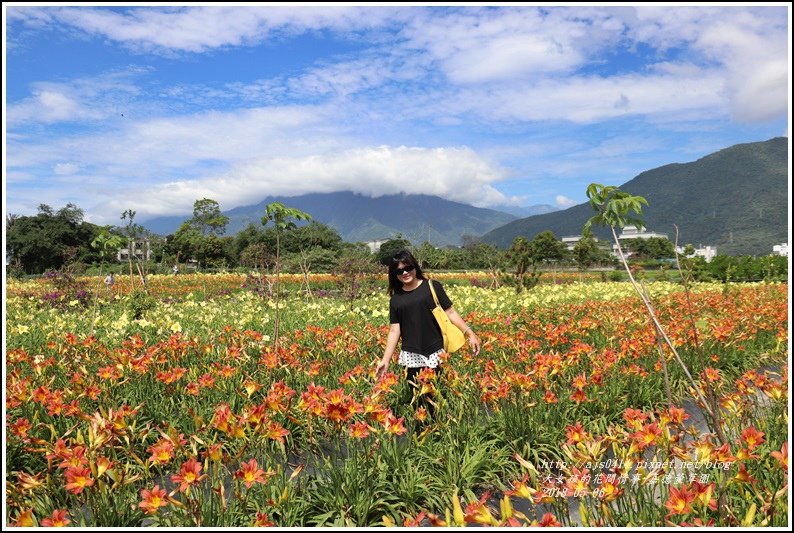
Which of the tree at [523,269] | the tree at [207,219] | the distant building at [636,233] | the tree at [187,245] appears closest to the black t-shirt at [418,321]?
the distant building at [636,233]

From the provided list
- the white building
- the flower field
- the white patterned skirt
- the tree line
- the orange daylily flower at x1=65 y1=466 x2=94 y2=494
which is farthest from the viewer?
the white building

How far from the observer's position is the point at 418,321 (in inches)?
178

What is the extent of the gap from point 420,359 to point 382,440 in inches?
53.9

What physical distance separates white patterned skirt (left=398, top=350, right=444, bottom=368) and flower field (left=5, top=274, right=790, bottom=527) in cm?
20

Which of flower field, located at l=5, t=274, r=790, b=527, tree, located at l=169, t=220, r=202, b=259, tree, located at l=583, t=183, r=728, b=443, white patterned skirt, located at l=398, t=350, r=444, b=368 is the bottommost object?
flower field, located at l=5, t=274, r=790, b=527

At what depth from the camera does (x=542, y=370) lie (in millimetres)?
3674

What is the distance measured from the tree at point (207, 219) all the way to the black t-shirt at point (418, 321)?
73.5m

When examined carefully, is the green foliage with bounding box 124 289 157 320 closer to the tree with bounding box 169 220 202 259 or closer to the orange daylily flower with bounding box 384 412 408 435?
the orange daylily flower with bounding box 384 412 408 435

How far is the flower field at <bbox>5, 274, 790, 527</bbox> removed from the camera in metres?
2.40

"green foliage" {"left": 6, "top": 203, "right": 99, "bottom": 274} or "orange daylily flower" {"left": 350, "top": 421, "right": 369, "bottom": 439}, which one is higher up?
"green foliage" {"left": 6, "top": 203, "right": 99, "bottom": 274}

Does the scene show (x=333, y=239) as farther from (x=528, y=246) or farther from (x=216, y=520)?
(x=216, y=520)

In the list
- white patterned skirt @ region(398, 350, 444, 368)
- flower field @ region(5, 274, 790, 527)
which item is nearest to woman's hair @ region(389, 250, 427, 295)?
white patterned skirt @ region(398, 350, 444, 368)

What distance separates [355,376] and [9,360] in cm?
306

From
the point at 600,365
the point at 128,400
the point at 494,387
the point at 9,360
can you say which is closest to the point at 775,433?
the point at 600,365
